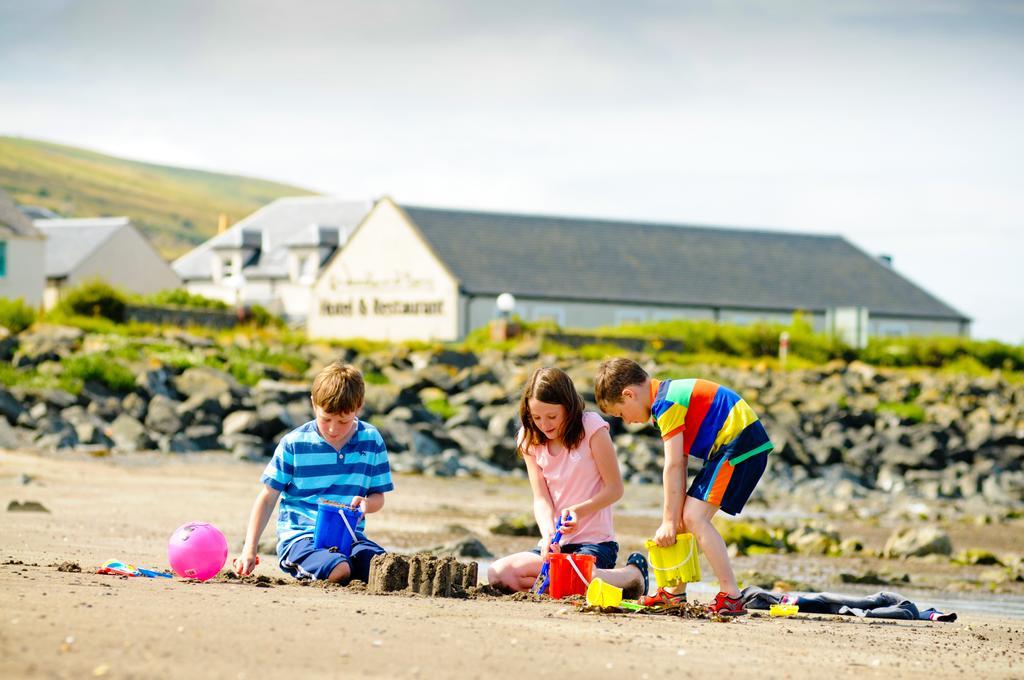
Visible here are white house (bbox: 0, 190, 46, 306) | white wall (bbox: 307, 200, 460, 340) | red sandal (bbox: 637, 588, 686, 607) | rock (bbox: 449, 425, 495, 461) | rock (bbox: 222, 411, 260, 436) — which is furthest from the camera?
white wall (bbox: 307, 200, 460, 340)

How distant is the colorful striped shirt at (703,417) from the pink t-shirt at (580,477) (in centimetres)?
44

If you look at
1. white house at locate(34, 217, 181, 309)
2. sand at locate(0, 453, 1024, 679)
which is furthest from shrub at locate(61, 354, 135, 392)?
white house at locate(34, 217, 181, 309)

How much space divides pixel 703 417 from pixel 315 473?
2.15 m

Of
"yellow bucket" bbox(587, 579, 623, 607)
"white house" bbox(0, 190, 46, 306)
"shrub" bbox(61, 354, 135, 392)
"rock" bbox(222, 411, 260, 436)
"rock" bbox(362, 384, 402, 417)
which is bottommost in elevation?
"yellow bucket" bbox(587, 579, 623, 607)

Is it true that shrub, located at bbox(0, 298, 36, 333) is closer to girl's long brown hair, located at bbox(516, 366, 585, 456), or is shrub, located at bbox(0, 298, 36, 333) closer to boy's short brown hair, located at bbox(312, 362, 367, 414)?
boy's short brown hair, located at bbox(312, 362, 367, 414)

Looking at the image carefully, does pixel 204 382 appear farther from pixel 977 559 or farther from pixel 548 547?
pixel 548 547

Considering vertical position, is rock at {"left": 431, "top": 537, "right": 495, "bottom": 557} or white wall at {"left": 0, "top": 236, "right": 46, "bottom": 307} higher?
white wall at {"left": 0, "top": 236, "right": 46, "bottom": 307}

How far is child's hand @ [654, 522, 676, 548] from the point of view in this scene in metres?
7.80

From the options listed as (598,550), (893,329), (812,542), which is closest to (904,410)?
(812,542)

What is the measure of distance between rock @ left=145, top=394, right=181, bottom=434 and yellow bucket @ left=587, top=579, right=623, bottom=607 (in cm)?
1614

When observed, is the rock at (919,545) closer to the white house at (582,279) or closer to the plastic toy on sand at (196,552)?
the plastic toy on sand at (196,552)

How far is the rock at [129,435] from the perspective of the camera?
830 inches

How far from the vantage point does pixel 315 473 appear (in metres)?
8.07

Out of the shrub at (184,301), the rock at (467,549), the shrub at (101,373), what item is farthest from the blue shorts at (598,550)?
the shrub at (184,301)
